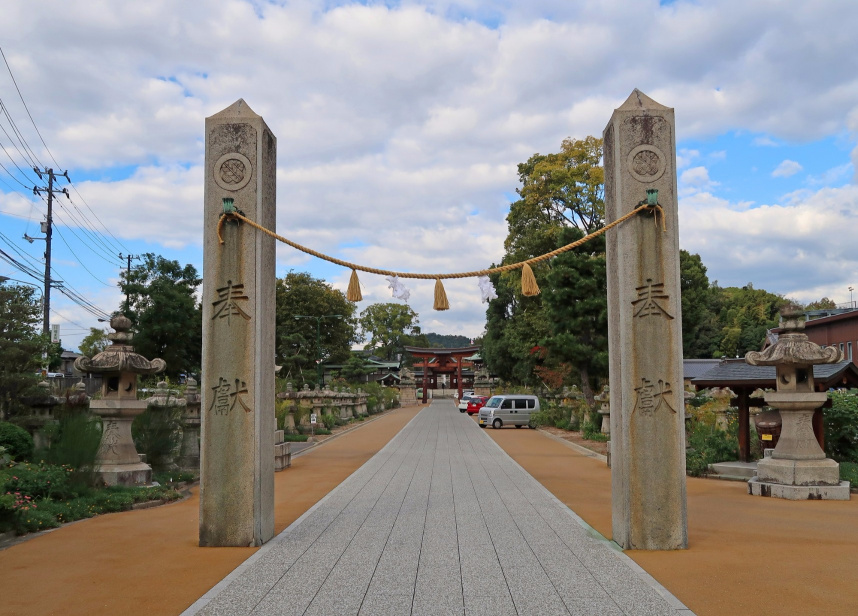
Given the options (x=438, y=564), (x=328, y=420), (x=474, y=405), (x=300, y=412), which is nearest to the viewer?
(x=438, y=564)

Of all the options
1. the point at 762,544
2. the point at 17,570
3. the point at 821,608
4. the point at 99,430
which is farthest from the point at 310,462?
the point at 821,608

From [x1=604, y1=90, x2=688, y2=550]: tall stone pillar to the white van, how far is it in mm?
23194

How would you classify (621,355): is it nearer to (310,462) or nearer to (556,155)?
(310,462)

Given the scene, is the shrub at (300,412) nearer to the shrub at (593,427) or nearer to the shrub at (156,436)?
the shrub at (593,427)

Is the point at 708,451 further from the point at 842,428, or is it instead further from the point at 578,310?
the point at 578,310

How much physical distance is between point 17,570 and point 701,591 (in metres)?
6.11

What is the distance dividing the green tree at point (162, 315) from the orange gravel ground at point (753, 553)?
1199 inches

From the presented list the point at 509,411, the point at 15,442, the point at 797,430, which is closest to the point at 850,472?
the point at 797,430

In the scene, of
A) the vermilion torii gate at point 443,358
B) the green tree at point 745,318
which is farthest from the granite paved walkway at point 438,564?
the vermilion torii gate at point 443,358

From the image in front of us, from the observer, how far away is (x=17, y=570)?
5.97 meters

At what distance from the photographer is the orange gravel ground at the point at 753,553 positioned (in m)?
5.05

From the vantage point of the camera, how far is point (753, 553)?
651cm

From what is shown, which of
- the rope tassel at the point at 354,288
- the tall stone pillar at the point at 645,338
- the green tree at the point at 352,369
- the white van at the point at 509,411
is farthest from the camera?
the green tree at the point at 352,369

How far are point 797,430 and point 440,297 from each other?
697cm
